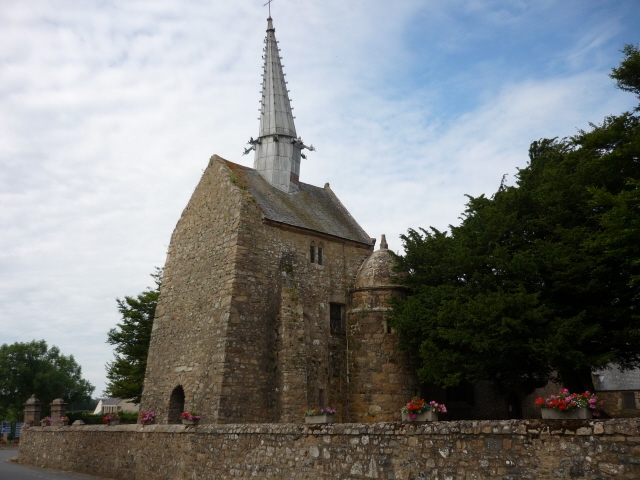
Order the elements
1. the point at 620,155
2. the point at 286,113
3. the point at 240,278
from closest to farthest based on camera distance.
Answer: the point at 620,155 → the point at 240,278 → the point at 286,113

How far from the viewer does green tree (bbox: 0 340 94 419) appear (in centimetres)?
6166

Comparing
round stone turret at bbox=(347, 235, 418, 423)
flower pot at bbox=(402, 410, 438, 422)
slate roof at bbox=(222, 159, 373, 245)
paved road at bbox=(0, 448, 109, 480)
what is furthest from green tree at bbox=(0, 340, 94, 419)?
flower pot at bbox=(402, 410, 438, 422)

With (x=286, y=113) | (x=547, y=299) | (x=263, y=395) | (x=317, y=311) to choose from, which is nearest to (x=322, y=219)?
(x=317, y=311)

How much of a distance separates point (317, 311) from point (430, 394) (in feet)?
19.0

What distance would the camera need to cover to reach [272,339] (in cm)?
2122

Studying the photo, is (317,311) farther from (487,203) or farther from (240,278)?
(487,203)

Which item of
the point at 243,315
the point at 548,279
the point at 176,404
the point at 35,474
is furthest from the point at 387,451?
the point at 35,474

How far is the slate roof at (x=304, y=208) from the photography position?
2364 cm

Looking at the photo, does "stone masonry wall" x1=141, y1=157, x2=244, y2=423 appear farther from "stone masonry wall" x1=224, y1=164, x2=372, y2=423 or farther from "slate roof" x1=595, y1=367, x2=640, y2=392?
"slate roof" x1=595, y1=367, x2=640, y2=392

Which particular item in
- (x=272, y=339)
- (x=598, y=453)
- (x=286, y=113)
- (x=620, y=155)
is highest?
(x=286, y=113)

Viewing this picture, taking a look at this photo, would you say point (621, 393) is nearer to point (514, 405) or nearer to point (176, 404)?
point (514, 405)

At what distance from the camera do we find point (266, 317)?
838 inches

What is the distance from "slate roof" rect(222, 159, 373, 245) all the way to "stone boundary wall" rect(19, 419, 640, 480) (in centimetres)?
967

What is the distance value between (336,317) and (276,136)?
985cm
